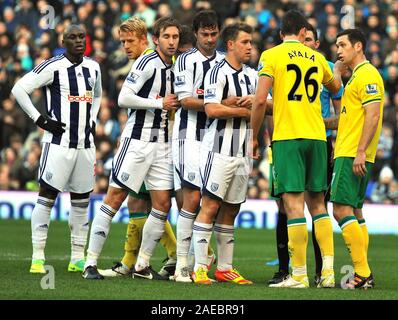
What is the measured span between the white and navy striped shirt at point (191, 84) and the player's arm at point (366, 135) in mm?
1680

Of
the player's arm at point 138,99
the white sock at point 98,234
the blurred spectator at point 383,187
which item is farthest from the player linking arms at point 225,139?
the blurred spectator at point 383,187

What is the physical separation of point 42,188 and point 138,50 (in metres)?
1.75

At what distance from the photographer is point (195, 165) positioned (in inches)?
419

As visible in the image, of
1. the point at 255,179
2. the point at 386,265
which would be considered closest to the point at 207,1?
the point at 255,179

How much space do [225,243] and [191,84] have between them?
5.34 feet

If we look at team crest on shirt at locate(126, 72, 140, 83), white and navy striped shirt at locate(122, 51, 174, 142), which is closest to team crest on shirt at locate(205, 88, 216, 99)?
white and navy striped shirt at locate(122, 51, 174, 142)

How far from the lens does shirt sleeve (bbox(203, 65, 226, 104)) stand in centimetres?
1027

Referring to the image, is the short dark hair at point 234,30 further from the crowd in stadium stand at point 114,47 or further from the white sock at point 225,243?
the crowd in stadium stand at point 114,47

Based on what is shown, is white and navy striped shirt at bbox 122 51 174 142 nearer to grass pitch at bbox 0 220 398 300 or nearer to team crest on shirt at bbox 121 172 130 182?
team crest on shirt at bbox 121 172 130 182

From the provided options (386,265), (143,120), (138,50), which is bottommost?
(386,265)

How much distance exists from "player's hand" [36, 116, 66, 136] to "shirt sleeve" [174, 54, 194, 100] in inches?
51.0

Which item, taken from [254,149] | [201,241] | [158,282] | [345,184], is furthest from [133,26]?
[345,184]

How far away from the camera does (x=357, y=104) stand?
10133 mm

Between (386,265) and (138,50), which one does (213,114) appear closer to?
(138,50)
